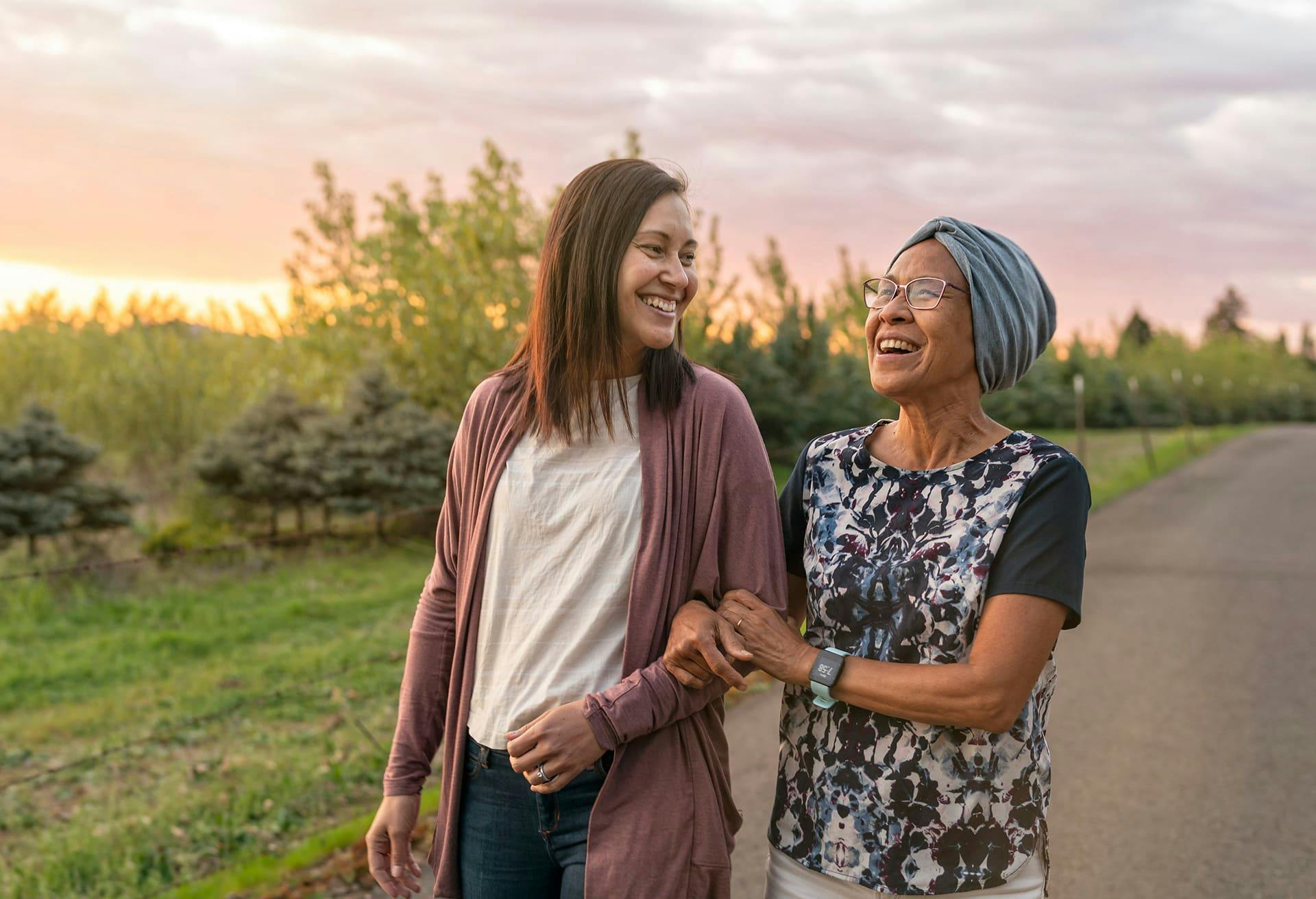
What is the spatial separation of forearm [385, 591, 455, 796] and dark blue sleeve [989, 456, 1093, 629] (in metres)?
1.06

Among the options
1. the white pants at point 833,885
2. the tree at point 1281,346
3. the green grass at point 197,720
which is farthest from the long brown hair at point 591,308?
the tree at point 1281,346

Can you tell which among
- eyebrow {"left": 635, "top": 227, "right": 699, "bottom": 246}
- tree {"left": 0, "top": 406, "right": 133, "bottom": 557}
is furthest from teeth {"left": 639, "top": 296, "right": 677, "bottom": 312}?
tree {"left": 0, "top": 406, "right": 133, "bottom": 557}

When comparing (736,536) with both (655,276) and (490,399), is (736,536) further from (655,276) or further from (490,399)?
(490,399)

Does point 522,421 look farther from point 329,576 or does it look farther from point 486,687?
point 329,576

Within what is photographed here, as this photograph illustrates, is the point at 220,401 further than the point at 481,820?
Yes

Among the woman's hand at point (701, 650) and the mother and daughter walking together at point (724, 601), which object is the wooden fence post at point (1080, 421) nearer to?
the mother and daughter walking together at point (724, 601)

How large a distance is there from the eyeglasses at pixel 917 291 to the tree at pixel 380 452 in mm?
11804

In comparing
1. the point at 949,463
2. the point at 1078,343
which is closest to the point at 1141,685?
the point at 949,463

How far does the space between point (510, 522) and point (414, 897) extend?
2.58 metres

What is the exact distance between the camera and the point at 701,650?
1864 millimetres

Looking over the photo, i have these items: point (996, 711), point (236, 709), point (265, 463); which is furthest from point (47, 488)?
point (996, 711)

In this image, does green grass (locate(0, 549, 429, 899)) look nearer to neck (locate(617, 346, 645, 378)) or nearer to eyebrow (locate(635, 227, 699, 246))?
neck (locate(617, 346, 645, 378))

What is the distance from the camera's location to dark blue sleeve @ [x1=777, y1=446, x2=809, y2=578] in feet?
7.39

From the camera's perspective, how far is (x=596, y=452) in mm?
2070
